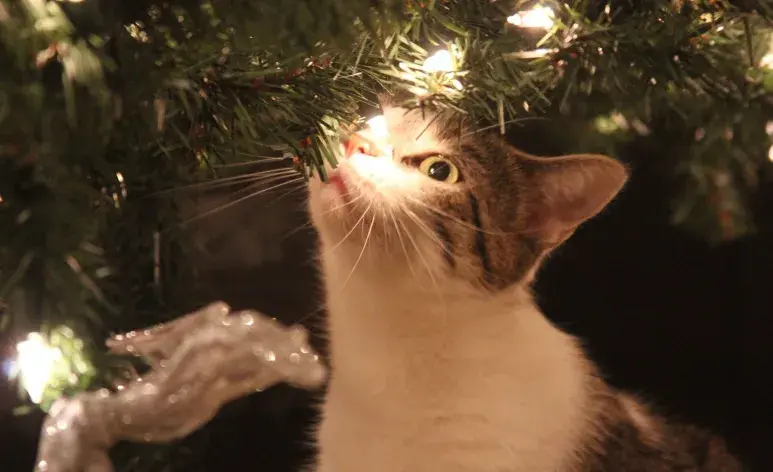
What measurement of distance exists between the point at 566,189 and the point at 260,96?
38 centimetres

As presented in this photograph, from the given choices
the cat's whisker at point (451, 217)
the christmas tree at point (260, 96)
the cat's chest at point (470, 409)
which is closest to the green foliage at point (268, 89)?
the christmas tree at point (260, 96)

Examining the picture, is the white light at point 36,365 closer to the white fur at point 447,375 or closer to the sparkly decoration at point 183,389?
the sparkly decoration at point 183,389

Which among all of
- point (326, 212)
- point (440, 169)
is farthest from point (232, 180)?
point (440, 169)

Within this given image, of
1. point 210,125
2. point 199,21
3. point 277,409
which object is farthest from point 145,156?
point 277,409

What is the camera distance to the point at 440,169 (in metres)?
0.65

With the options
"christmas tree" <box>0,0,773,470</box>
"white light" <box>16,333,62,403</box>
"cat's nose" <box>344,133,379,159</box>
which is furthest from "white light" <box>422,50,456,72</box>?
"white light" <box>16,333,62,403</box>

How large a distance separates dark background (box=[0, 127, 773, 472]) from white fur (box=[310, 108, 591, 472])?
2.7 inches

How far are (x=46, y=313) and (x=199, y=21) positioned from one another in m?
0.15

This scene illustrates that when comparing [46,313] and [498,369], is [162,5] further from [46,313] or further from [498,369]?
[498,369]

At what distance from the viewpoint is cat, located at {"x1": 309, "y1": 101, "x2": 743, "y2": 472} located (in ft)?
2.10

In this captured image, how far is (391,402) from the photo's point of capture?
684 millimetres

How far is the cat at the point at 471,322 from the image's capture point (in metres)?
0.64

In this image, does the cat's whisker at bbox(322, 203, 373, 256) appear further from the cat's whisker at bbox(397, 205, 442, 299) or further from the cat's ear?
the cat's ear

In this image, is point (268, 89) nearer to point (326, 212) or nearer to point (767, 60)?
point (326, 212)
